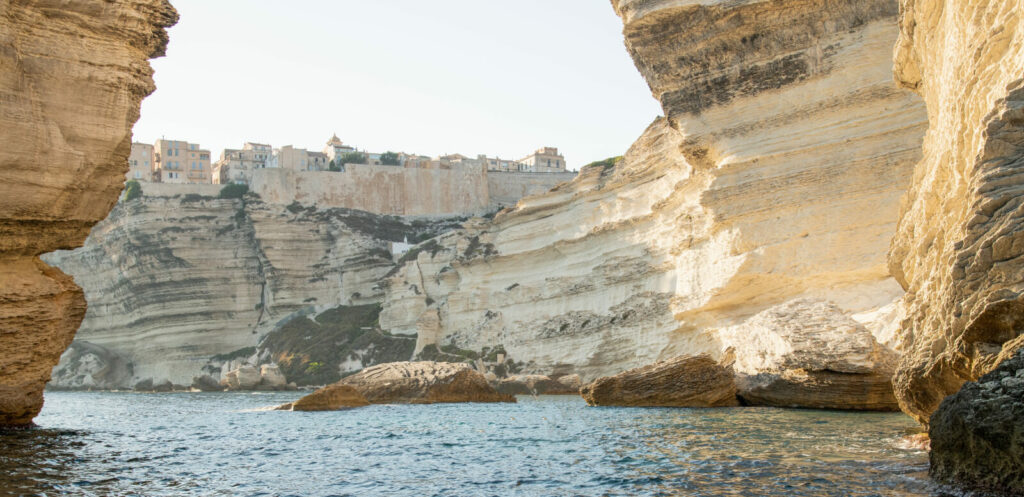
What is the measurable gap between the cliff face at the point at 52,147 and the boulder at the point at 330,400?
10452mm

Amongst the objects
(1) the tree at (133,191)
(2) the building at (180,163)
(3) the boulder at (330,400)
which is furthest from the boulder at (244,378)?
(2) the building at (180,163)

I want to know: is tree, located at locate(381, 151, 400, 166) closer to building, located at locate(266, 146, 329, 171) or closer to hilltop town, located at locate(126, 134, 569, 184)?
hilltop town, located at locate(126, 134, 569, 184)

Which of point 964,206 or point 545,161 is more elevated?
point 545,161

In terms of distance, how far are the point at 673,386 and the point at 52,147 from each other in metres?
14.7

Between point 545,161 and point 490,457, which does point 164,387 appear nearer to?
point 490,457

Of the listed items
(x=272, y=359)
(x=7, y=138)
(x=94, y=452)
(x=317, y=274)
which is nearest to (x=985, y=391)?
(x=94, y=452)

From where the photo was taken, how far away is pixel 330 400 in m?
25.3

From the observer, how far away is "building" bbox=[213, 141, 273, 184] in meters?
72.2

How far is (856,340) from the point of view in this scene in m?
18.7

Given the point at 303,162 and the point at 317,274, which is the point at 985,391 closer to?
the point at 317,274

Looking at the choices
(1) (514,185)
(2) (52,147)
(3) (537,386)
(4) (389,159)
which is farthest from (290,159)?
(2) (52,147)

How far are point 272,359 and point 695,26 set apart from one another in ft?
110

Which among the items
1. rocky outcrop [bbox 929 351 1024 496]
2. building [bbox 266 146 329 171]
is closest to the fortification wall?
building [bbox 266 146 329 171]

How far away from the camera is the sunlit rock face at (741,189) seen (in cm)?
2872
